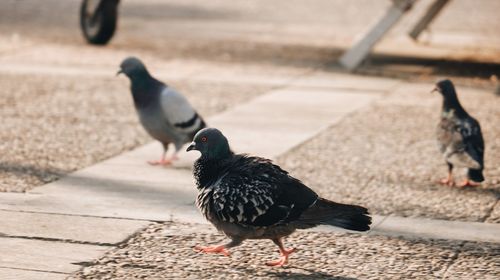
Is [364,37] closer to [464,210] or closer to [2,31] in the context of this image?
[2,31]

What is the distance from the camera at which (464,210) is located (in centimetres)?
756

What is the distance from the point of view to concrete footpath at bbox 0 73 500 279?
20.7 feet

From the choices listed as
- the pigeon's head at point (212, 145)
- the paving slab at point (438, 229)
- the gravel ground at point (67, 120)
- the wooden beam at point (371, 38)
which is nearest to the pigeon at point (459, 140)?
the paving slab at point (438, 229)

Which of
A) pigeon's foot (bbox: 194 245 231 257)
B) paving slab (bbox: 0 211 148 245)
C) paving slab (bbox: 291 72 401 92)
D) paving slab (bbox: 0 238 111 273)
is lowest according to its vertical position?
paving slab (bbox: 0 238 111 273)

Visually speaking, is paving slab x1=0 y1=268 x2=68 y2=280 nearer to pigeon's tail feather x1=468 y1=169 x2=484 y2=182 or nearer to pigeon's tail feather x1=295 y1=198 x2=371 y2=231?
pigeon's tail feather x1=295 y1=198 x2=371 y2=231

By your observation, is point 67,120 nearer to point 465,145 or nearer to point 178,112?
point 178,112

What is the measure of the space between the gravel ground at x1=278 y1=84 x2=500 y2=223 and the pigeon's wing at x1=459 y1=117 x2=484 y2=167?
0.84ft

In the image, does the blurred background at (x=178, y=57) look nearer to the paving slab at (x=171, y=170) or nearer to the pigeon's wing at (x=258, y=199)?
the paving slab at (x=171, y=170)

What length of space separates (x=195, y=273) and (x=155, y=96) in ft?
10.1

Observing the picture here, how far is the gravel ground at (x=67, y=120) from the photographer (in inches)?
342

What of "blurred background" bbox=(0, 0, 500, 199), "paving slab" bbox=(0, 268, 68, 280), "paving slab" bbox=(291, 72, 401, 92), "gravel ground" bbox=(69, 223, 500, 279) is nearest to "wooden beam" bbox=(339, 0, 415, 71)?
"blurred background" bbox=(0, 0, 500, 199)

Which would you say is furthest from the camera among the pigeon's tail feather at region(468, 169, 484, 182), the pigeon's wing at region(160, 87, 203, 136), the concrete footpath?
the pigeon's wing at region(160, 87, 203, 136)

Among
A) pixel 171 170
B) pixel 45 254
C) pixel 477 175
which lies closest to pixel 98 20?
pixel 171 170

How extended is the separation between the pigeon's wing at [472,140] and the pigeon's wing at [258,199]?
2.39 meters
